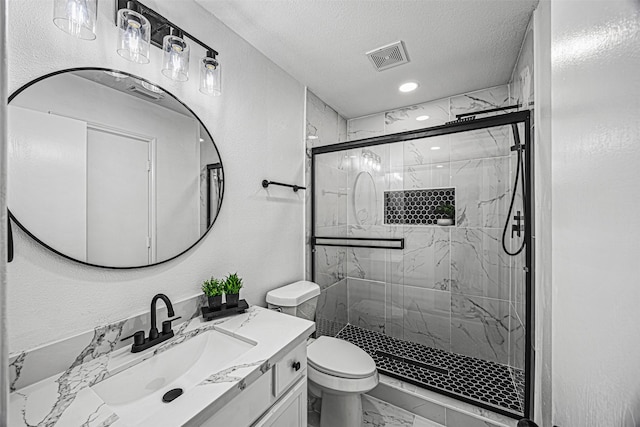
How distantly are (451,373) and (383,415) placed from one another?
0.57 metres

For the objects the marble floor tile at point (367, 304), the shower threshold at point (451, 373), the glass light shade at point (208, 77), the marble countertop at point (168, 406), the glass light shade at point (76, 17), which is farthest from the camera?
the marble floor tile at point (367, 304)

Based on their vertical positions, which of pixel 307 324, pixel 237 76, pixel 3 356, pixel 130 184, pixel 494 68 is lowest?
pixel 307 324

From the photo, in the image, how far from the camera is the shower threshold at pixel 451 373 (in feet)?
5.04

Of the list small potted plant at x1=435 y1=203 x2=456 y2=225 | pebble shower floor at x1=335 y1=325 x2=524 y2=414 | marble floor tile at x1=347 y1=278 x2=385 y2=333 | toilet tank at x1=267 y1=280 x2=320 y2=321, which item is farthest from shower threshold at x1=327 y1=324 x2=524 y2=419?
small potted plant at x1=435 y1=203 x2=456 y2=225

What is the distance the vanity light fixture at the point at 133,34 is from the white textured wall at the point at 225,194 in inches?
2.8

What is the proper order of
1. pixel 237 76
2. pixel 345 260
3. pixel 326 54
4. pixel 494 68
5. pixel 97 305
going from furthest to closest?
pixel 345 260
pixel 494 68
pixel 326 54
pixel 237 76
pixel 97 305

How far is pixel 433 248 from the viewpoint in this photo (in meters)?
2.18

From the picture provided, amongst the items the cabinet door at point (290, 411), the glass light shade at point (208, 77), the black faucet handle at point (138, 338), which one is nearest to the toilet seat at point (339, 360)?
the cabinet door at point (290, 411)

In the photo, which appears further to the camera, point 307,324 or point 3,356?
point 307,324

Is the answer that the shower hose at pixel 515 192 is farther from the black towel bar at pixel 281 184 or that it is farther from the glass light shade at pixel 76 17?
the glass light shade at pixel 76 17

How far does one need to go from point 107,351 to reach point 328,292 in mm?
1623

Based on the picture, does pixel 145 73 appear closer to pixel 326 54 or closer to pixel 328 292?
pixel 326 54

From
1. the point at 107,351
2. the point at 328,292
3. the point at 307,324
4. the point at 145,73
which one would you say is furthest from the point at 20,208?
the point at 328,292

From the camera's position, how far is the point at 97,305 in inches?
36.5
